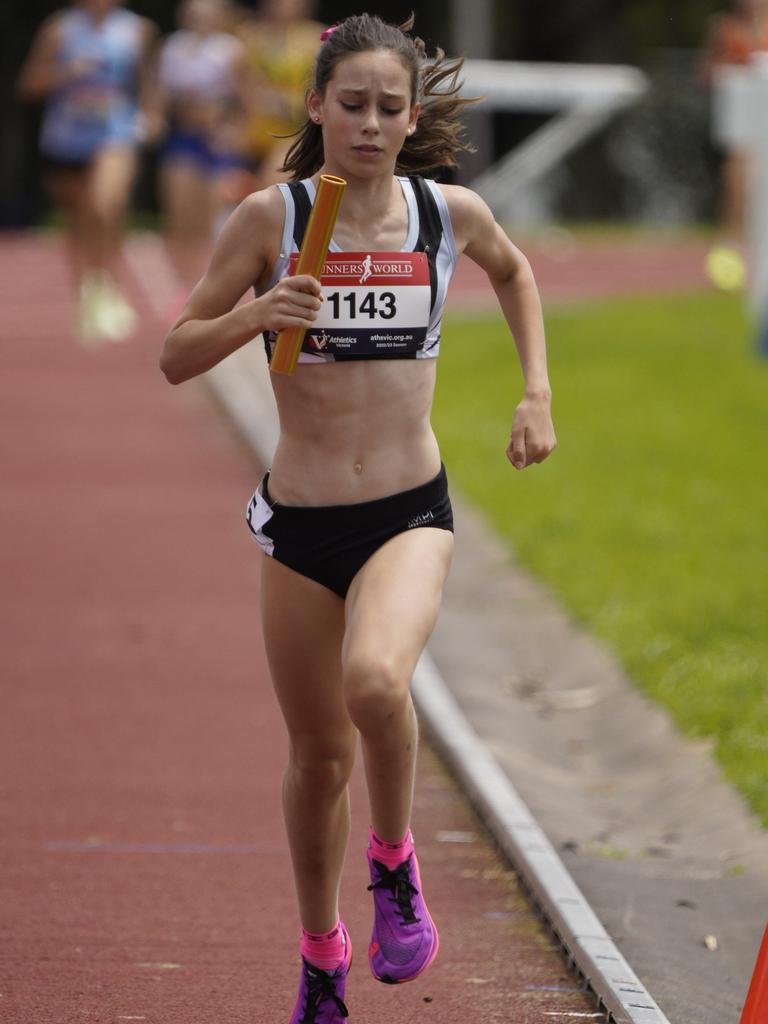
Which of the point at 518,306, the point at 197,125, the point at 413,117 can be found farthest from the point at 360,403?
the point at 197,125

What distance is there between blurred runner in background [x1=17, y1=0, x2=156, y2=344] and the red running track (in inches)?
144

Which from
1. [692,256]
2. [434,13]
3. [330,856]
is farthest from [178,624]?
[434,13]

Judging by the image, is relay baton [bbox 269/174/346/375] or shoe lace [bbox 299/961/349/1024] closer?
relay baton [bbox 269/174/346/375]

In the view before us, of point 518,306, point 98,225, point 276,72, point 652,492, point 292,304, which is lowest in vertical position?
point 652,492

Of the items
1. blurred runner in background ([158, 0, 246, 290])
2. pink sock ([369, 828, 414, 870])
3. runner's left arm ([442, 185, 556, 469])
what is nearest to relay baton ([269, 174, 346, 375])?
runner's left arm ([442, 185, 556, 469])

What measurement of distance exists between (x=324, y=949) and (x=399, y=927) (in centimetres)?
19

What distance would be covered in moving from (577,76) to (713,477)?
17.0 m

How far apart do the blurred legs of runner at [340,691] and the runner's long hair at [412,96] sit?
2.85 feet

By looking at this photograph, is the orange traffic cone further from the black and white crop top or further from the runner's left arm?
the black and white crop top

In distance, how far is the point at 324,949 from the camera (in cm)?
441

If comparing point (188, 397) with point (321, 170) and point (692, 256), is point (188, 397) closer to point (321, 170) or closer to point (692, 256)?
point (321, 170)

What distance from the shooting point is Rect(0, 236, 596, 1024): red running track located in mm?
4879

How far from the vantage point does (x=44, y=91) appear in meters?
14.7

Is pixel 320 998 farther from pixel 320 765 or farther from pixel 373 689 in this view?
pixel 373 689
